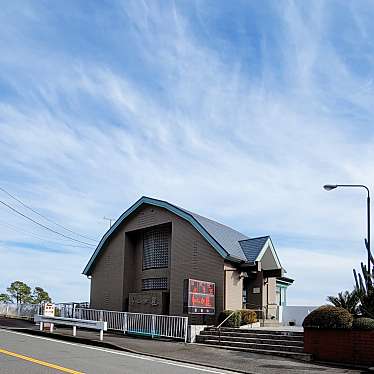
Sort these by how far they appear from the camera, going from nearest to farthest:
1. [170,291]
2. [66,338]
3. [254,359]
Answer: [254,359]
[66,338]
[170,291]

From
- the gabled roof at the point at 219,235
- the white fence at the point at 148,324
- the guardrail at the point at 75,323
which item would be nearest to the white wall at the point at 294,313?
the gabled roof at the point at 219,235

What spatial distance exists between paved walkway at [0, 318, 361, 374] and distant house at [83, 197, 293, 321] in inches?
204

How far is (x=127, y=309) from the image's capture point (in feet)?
104

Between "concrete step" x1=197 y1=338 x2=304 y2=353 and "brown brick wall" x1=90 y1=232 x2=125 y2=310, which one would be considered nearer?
"concrete step" x1=197 y1=338 x2=304 y2=353

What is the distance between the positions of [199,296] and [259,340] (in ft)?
18.8

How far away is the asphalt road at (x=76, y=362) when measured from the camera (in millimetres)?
11969

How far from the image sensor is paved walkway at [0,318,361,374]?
47.9ft

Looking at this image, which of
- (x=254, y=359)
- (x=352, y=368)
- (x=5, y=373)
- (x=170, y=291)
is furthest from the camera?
(x=170, y=291)

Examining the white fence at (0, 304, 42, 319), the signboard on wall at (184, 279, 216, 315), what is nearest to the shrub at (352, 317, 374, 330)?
the signboard on wall at (184, 279, 216, 315)

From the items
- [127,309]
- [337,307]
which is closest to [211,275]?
[127,309]

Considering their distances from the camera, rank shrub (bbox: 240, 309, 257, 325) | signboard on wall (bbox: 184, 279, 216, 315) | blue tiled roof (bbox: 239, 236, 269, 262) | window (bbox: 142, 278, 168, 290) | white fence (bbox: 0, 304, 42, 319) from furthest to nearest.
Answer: white fence (bbox: 0, 304, 42, 319), window (bbox: 142, 278, 168, 290), blue tiled roof (bbox: 239, 236, 269, 262), shrub (bbox: 240, 309, 257, 325), signboard on wall (bbox: 184, 279, 216, 315)

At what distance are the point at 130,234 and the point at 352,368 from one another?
793 inches

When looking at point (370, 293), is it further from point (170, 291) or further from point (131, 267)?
point (131, 267)

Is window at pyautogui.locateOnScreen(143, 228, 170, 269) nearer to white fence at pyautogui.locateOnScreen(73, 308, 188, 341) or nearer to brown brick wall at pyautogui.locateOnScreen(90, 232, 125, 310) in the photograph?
brown brick wall at pyautogui.locateOnScreen(90, 232, 125, 310)
